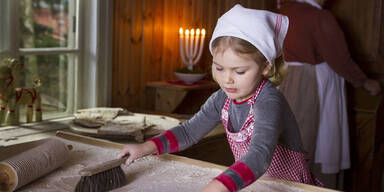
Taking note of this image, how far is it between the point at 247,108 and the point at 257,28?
0.86ft

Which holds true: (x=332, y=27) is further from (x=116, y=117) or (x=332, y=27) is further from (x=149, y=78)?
(x=116, y=117)

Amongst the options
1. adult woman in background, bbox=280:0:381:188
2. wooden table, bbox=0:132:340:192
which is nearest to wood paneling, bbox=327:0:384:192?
adult woman in background, bbox=280:0:381:188

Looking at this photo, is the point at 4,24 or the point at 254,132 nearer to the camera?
the point at 254,132

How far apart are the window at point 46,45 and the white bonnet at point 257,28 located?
133 centimetres

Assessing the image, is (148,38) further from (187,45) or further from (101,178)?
(101,178)

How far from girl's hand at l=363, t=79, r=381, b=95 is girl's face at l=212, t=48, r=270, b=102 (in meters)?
2.05

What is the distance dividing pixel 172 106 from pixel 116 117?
1.77ft

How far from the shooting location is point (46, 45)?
245cm

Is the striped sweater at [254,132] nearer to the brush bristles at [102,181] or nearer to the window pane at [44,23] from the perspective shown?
the brush bristles at [102,181]

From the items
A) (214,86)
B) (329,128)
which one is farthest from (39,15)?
(329,128)

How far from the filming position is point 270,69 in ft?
4.20

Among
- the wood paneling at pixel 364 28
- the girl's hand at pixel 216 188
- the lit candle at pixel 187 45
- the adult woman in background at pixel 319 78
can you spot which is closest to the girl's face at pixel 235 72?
the girl's hand at pixel 216 188

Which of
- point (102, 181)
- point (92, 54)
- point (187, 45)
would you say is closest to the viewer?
point (102, 181)

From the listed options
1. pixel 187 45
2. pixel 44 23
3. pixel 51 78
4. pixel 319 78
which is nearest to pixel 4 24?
pixel 44 23
